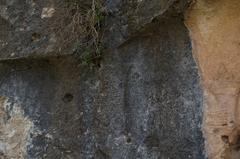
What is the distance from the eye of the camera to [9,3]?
9.95 feet

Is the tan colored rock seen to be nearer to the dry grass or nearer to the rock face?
the rock face

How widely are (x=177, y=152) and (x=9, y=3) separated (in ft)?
4.03

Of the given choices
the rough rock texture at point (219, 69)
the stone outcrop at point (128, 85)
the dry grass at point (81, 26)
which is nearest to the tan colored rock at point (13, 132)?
the stone outcrop at point (128, 85)

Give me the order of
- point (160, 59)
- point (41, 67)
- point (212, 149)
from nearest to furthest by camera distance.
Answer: point (212, 149) < point (160, 59) < point (41, 67)

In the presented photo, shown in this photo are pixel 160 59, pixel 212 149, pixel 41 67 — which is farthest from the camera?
pixel 41 67

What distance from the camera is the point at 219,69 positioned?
8.66 feet

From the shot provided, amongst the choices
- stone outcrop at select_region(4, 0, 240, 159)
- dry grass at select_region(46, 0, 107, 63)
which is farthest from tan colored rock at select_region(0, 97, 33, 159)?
dry grass at select_region(46, 0, 107, 63)

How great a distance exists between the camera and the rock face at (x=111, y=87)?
2.68 meters

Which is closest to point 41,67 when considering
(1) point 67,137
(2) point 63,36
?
(2) point 63,36

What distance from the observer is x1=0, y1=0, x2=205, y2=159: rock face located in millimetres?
2682

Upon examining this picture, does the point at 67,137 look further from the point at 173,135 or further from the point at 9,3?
the point at 9,3

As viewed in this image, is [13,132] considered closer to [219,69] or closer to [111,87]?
[111,87]

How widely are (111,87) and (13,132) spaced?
0.60m

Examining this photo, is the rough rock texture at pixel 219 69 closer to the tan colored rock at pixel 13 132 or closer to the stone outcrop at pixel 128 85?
the stone outcrop at pixel 128 85
